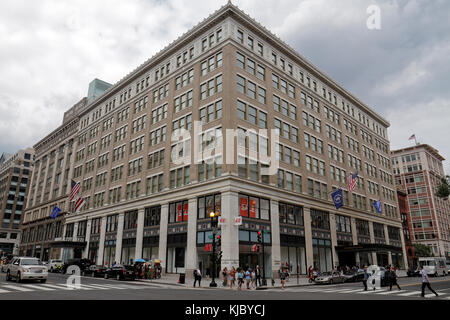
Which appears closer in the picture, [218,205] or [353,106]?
[218,205]

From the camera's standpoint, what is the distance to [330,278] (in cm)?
3128

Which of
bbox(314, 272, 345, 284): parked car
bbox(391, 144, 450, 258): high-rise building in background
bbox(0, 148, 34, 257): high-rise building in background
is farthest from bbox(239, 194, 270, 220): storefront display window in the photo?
bbox(0, 148, 34, 257): high-rise building in background

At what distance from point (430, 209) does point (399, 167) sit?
1585 centimetres

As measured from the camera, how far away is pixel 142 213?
44.7m

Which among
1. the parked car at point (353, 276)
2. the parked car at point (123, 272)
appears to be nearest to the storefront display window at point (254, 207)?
the parked car at point (353, 276)

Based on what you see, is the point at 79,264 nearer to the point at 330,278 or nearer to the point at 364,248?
the point at 330,278

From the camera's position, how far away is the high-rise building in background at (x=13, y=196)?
111 m

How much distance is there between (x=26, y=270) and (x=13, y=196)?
11302 centimetres

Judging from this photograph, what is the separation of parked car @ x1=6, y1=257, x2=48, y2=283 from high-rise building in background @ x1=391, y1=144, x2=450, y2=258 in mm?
88959

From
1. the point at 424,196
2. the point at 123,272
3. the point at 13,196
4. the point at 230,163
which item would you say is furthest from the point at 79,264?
the point at 13,196

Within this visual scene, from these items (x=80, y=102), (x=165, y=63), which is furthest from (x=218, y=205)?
(x=80, y=102)

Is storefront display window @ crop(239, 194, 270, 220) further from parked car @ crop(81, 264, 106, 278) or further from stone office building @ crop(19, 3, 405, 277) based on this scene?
parked car @ crop(81, 264, 106, 278)

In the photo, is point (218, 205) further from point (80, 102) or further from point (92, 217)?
point (80, 102)

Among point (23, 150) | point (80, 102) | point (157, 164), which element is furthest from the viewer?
point (23, 150)
